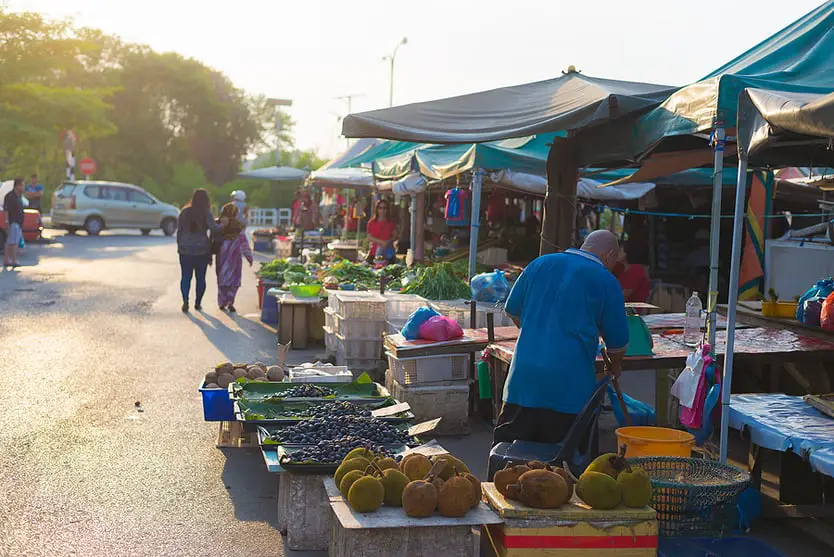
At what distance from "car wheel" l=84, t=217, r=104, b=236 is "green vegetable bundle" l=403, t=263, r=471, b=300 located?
2577cm

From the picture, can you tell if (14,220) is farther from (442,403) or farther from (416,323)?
(442,403)

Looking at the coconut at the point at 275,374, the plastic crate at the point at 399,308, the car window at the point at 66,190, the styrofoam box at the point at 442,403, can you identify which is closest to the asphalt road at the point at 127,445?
the styrofoam box at the point at 442,403

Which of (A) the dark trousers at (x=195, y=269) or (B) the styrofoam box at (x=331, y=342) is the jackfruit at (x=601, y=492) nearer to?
(B) the styrofoam box at (x=331, y=342)

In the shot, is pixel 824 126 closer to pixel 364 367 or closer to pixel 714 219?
pixel 714 219

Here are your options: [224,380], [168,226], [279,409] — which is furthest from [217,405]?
[168,226]

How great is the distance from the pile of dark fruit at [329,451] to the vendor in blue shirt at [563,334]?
0.98 meters

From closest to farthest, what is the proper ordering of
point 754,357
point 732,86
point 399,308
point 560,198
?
point 732,86, point 754,357, point 560,198, point 399,308

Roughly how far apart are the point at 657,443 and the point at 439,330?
3.21 metres

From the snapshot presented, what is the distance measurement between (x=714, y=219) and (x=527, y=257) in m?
11.9

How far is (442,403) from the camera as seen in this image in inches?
330

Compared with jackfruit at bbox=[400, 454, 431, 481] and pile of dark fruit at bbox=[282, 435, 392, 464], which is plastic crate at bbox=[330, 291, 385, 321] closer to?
pile of dark fruit at bbox=[282, 435, 392, 464]

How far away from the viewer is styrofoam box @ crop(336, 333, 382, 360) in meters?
10.5

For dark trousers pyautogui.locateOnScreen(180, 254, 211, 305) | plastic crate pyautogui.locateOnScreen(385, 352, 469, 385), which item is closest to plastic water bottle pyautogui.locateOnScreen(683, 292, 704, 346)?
plastic crate pyautogui.locateOnScreen(385, 352, 469, 385)

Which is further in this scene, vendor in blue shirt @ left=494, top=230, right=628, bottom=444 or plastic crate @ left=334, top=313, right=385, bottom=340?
plastic crate @ left=334, top=313, right=385, bottom=340
